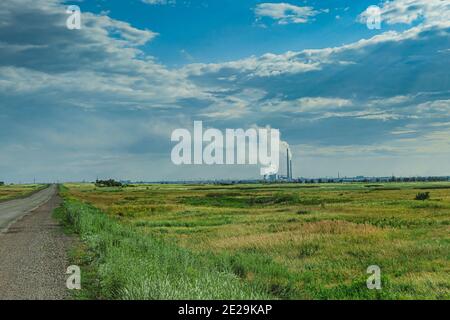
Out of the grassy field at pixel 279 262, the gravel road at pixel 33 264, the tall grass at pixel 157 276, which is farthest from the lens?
the gravel road at pixel 33 264

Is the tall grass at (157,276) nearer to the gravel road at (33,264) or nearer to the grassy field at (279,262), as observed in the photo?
the grassy field at (279,262)

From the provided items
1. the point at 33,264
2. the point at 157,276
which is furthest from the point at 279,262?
the point at 33,264

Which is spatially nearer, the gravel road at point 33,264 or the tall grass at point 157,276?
the tall grass at point 157,276

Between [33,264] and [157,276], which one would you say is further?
[33,264]

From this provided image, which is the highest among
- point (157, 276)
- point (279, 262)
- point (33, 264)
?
point (157, 276)

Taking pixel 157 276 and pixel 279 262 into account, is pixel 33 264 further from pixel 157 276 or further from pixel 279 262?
pixel 279 262

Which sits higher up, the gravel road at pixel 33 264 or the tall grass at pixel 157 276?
the tall grass at pixel 157 276

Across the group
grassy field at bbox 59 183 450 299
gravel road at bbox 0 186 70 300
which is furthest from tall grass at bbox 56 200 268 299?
gravel road at bbox 0 186 70 300

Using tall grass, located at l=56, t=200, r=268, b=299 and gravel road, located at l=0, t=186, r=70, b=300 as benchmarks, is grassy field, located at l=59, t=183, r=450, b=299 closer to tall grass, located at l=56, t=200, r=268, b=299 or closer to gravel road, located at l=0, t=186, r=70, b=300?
tall grass, located at l=56, t=200, r=268, b=299

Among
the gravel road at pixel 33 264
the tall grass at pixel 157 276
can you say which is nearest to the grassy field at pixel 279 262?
the tall grass at pixel 157 276

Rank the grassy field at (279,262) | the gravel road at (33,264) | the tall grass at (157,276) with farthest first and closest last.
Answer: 1. the gravel road at (33,264)
2. the grassy field at (279,262)
3. the tall grass at (157,276)

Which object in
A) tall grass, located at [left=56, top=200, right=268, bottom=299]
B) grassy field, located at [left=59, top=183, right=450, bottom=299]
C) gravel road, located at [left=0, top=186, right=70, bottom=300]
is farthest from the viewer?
gravel road, located at [left=0, top=186, right=70, bottom=300]
